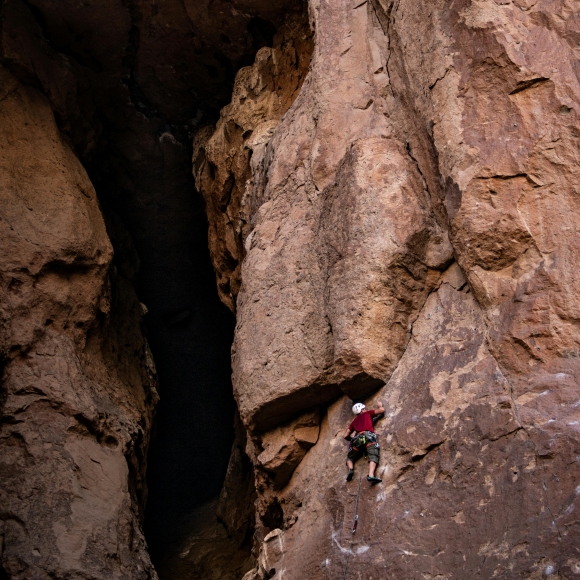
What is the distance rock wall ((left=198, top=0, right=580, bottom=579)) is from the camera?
537 centimetres

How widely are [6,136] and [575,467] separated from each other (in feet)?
23.7

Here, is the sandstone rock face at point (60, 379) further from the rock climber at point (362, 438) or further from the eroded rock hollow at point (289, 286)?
the rock climber at point (362, 438)

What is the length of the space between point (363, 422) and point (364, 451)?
0.72 ft

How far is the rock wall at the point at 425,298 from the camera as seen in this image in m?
5.37

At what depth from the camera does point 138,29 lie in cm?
1027

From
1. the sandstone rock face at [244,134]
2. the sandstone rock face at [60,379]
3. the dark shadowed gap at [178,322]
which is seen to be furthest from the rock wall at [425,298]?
the dark shadowed gap at [178,322]

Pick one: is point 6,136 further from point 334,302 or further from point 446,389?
point 446,389

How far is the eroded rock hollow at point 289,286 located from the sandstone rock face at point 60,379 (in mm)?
28

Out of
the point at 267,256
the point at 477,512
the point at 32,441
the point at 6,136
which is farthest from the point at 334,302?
the point at 6,136

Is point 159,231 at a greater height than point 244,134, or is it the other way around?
point 244,134

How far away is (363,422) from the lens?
6.30 m

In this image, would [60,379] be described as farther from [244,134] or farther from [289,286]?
[244,134]

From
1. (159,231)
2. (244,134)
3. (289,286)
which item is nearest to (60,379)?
(289,286)

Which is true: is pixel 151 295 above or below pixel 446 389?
above
